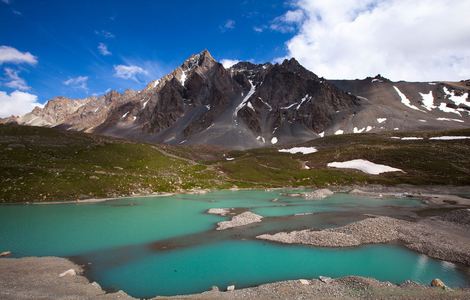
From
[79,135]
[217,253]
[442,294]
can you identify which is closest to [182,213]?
[217,253]

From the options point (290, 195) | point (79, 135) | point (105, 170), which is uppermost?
point (79, 135)

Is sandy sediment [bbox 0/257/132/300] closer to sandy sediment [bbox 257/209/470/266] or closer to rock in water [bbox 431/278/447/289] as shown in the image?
sandy sediment [bbox 257/209/470/266]

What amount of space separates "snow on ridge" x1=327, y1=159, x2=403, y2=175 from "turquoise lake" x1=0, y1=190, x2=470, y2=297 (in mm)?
86234

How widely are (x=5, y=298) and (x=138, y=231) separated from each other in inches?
1043

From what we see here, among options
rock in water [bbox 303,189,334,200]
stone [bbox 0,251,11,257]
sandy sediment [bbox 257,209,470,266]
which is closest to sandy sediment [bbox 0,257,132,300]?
stone [bbox 0,251,11,257]

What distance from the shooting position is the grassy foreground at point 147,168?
80.6 meters

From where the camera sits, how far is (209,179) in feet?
391

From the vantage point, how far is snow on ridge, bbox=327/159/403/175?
147 m

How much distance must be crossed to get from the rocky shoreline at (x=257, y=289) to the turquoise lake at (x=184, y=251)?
233 cm

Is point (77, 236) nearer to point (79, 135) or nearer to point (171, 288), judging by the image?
point (171, 288)

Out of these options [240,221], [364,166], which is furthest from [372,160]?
[240,221]

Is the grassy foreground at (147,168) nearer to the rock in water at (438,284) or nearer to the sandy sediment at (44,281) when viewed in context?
the sandy sediment at (44,281)

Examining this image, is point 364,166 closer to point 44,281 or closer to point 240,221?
point 240,221

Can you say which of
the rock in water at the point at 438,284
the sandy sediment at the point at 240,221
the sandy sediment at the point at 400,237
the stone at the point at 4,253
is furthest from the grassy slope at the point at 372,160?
the rock in water at the point at 438,284
